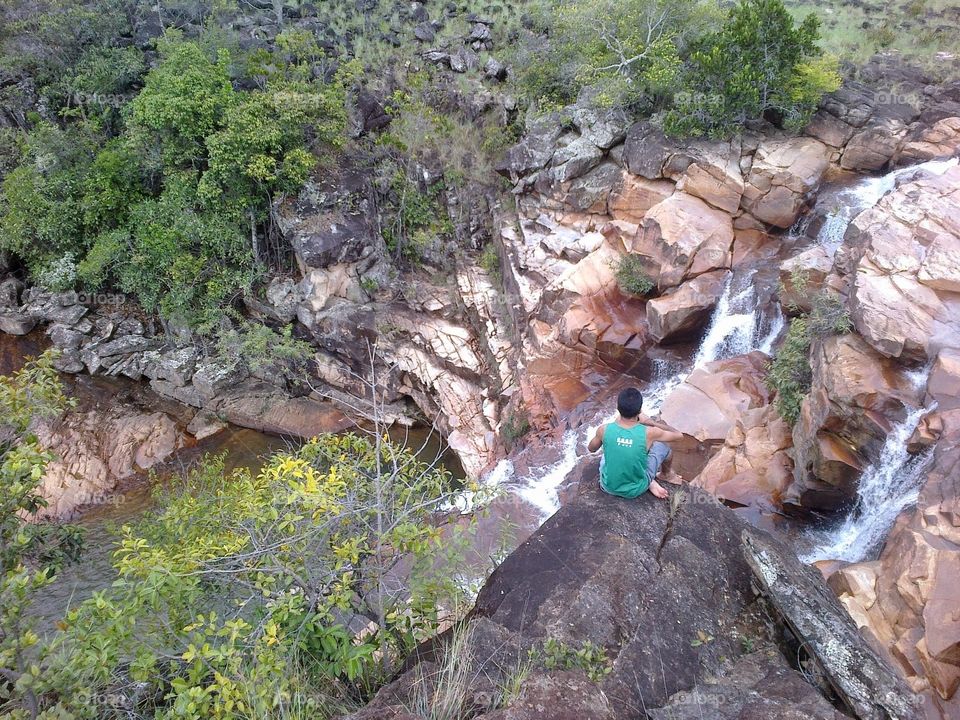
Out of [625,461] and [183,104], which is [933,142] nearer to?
[625,461]

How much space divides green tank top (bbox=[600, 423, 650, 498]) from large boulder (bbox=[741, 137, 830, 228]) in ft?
30.5

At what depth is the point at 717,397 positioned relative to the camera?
10094mm

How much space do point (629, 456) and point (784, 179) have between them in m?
9.76

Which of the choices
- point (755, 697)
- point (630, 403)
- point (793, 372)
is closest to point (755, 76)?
point (793, 372)

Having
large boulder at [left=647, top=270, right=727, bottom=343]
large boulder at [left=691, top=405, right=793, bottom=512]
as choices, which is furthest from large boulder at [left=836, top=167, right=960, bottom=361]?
large boulder at [left=647, top=270, right=727, bottom=343]

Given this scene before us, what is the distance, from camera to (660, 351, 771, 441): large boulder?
9.82 metres

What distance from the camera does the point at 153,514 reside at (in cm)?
937

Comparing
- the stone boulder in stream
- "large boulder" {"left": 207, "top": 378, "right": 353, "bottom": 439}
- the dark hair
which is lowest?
"large boulder" {"left": 207, "top": 378, "right": 353, "bottom": 439}

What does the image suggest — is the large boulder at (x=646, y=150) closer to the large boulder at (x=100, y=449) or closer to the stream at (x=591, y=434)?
the stream at (x=591, y=434)

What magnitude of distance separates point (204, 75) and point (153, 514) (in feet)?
35.6

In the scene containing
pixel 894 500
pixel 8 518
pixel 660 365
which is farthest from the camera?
pixel 660 365

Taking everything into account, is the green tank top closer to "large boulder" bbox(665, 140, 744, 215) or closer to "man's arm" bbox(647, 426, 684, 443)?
"man's arm" bbox(647, 426, 684, 443)

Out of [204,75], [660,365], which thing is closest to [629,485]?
[660,365]

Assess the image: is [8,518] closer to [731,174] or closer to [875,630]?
[875,630]
